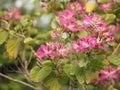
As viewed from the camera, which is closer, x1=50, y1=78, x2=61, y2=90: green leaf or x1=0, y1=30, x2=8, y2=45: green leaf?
x1=50, y1=78, x2=61, y2=90: green leaf

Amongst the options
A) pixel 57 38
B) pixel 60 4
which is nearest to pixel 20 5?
pixel 60 4

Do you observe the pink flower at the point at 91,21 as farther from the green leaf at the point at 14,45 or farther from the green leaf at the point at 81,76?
the green leaf at the point at 14,45

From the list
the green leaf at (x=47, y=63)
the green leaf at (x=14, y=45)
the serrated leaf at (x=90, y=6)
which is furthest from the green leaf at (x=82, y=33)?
the serrated leaf at (x=90, y=6)

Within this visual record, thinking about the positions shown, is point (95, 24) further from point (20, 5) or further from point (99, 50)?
point (20, 5)

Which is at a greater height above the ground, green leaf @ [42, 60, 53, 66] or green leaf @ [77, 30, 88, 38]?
green leaf @ [77, 30, 88, 38]

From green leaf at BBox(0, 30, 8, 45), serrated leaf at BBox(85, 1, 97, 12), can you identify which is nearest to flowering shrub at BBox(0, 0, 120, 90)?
green leaf at BBox(0, 30, 8, 45)

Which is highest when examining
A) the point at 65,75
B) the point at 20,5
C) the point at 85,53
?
the point at 85,53

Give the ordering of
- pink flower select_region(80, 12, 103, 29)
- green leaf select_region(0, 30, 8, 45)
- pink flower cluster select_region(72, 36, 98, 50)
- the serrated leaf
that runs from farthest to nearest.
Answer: the serrated leaf
green leaf select_region(0, 30, 8, 45)
pink flower select_region(80, 12, 103, 29)
pink flower cluster select_region(72, 36, 98, 50)

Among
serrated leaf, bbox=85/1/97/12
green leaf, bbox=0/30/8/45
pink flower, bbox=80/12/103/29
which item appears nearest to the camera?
pink flower, bbox=80/12/103/29

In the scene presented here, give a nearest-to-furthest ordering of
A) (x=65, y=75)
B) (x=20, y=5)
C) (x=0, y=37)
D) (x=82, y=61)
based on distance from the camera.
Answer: (x=82, y=61)
(x=65, y=75)
(x=0, y=37)
(x=20, y=5)

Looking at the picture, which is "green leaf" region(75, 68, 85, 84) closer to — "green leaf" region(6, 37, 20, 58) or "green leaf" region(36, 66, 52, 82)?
"green leaf" region(36, 66, 52, 82)

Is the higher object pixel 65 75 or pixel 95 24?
pixel 95 24
